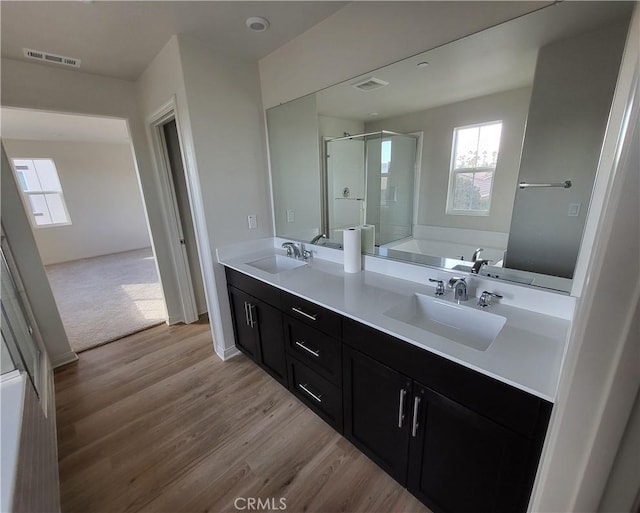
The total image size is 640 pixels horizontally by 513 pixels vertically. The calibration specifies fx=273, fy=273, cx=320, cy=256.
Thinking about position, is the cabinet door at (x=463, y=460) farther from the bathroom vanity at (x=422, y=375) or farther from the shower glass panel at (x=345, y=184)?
the shower glass panel at (x=345, y=184)

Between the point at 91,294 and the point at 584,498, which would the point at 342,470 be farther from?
the point at 91,294

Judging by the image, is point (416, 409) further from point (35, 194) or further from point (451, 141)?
point (35, 194)

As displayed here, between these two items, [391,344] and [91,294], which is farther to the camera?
[91,294]

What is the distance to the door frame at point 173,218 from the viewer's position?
91.1 inches

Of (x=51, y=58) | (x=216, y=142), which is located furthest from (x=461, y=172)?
(x=51, y=58)

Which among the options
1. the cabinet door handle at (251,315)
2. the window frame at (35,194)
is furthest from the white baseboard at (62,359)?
the window frame at (35,194)

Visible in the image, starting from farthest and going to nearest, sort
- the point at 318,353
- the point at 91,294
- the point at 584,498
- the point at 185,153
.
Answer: the point at 91,294 → the point at 185,153 → the point at 318,353 → the point at 584,498

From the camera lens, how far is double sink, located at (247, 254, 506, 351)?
4.13 ft

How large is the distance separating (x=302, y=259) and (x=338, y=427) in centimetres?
120

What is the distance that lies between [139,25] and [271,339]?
2.15 m

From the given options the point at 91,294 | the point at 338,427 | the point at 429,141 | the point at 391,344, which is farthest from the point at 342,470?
the point at 91,294

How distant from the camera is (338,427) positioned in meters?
1.61

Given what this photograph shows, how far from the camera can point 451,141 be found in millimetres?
1431

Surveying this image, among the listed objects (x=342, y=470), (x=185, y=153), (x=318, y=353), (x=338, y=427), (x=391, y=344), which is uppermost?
(x=185, y=153)
